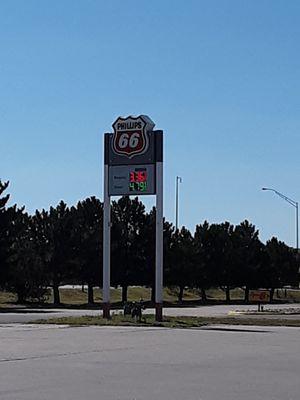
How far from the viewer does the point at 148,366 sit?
58.2 feet

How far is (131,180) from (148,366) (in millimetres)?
19984

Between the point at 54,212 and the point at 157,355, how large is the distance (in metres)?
54.4

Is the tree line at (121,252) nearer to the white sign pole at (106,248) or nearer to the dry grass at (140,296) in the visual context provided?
the dry grass at (140,296)

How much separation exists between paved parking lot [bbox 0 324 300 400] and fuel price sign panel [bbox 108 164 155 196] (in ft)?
28.6

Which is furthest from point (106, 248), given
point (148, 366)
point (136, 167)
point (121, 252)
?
point (121, 252)

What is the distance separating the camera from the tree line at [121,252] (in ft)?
225

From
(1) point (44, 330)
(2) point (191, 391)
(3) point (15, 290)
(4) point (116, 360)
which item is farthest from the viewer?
(3) point (15, 290)

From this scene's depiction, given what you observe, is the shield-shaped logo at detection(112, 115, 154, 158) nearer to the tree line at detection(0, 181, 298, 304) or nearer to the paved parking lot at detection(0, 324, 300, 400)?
the paved parking lot at detection(0, 324, 300, 400)

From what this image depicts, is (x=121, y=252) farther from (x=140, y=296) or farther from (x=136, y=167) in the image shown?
(x=136, y=167)

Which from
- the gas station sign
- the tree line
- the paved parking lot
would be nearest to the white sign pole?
the gas station sign

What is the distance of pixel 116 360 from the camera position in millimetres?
19078

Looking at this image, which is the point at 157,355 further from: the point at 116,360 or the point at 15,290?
the point at 15,290

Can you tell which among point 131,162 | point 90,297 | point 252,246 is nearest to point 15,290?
point 90,297

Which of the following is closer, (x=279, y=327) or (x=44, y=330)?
(x=44, y=330)
